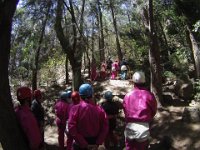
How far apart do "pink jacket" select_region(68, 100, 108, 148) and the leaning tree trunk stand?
946mm

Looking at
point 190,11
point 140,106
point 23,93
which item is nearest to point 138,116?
point 140,106

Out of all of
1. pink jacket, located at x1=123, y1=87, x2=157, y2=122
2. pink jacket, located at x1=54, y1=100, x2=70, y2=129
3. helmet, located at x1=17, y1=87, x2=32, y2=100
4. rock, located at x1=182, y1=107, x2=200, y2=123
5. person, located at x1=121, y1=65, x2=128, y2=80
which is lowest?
rock, located at x1=182, y1=107, x2=200, y2=123

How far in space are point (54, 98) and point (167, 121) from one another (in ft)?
37.1

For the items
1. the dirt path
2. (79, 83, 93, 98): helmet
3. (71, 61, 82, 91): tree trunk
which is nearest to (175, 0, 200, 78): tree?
the dirt path

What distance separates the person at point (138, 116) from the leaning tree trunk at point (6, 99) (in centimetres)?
162

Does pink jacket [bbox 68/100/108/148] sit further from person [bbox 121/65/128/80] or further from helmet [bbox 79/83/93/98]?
person [bbox 121/65/128/80]

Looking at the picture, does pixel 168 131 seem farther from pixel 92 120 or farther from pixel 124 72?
pixel 124 72

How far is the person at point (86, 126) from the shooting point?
5.21 m

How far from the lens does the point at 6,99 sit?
18.7 feet

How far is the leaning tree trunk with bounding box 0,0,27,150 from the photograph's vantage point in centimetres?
562

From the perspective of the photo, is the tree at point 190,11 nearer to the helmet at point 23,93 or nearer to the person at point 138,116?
the person at point 138,116

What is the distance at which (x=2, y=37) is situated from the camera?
5.75 m

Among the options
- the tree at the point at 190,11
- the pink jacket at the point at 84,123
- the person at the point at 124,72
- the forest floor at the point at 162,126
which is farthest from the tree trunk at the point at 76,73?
the pink jacket at the point at 84,123

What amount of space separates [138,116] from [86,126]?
0.89 metres
